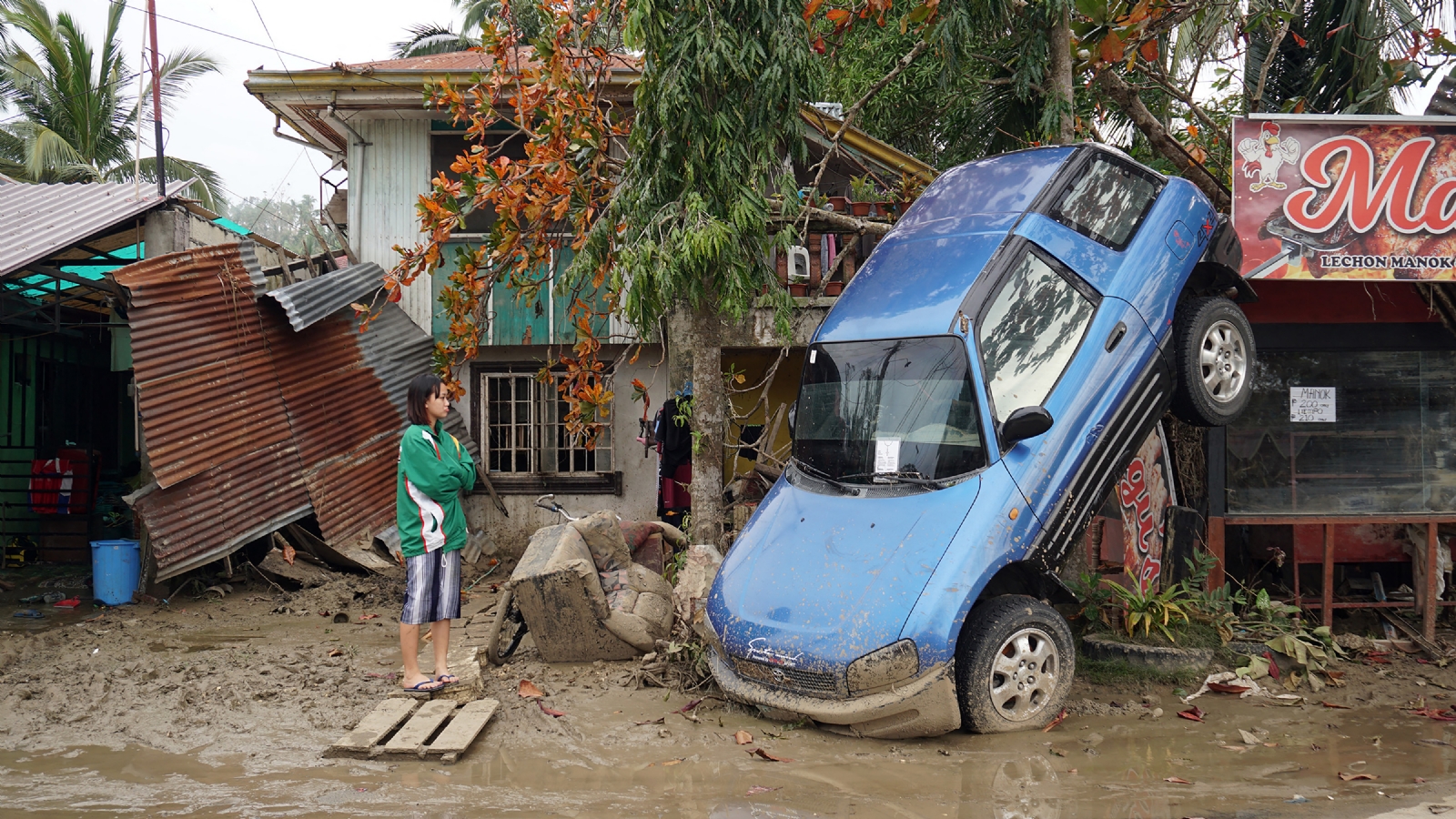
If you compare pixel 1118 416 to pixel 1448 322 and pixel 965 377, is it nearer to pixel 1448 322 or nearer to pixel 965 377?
pixel 965 377

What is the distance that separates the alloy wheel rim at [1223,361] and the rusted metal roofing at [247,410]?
26.2 ft

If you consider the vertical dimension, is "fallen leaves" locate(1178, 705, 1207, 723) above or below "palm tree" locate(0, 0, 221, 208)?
below

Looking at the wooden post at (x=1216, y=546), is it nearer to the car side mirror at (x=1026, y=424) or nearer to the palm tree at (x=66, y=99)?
the car side mirror at (x=1026, y=424)

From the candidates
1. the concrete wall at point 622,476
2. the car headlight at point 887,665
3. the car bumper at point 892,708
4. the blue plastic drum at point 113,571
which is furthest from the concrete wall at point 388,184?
the car headlight at point 887,665

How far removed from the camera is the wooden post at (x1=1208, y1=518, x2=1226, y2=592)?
754cm

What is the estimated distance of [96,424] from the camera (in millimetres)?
13789

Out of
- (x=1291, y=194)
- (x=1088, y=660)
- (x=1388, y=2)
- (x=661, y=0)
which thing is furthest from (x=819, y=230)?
(x=1388, y=2)

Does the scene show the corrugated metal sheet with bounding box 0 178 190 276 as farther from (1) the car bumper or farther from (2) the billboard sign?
(2) the billboard sign

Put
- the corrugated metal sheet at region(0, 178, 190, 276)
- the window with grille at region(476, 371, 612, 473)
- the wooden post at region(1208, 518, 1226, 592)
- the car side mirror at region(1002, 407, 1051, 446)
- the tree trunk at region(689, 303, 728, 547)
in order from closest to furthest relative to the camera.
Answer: the car side mirror at region(1002, 407, 1051, 446) → the wooden post at region(1208, 518, 1226, 592) → the tree trunk at region(689, 303, 728, 547) → the corrugated metal sheet at region(0, 178, 190, 276) → the window with grille at region(476, 371, 612, 473)

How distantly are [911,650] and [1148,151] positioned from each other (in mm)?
9757

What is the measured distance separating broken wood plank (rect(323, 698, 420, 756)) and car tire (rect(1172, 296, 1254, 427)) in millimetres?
4893

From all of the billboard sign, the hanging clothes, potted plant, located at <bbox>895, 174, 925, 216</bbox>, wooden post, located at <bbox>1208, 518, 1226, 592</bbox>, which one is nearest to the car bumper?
wooden post, located at <bbox>1208, 518, 1226, 592</bbox>

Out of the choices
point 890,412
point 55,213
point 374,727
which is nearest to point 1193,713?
point 890,412

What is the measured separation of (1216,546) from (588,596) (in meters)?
4.78
